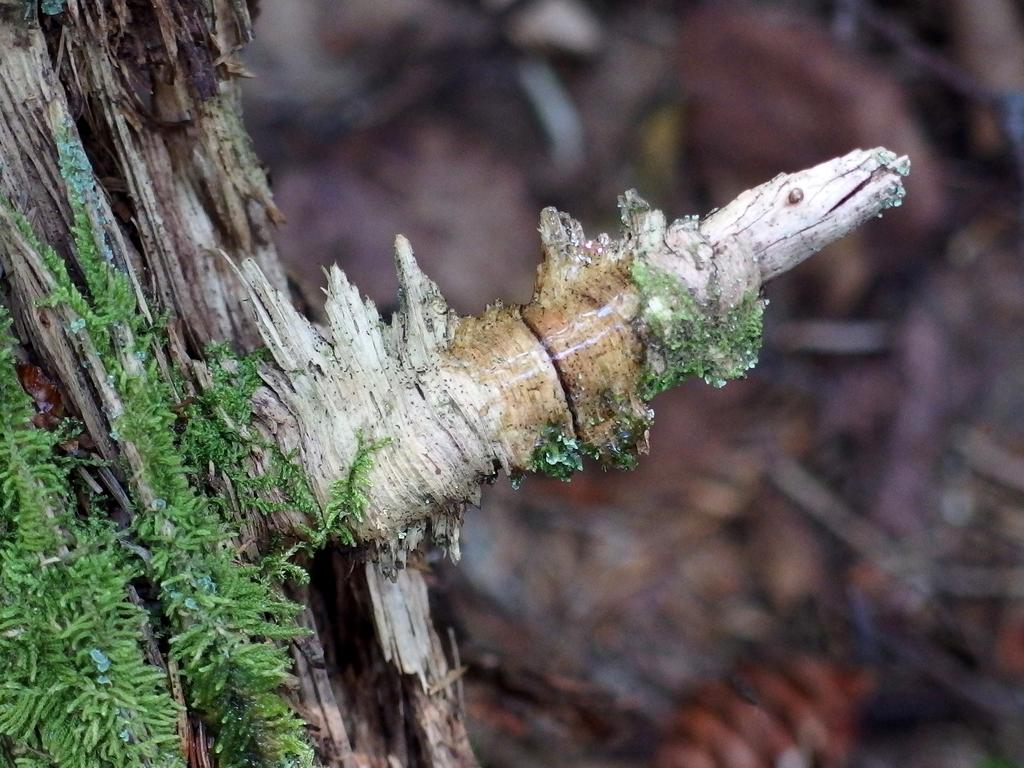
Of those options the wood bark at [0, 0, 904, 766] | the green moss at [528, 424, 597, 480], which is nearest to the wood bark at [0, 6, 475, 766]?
the wood bark at [0, 0, 904, 766]

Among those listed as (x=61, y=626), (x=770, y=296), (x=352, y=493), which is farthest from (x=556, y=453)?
(x=770, y=296)

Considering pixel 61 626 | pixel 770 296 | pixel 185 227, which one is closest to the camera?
pixel 61 626

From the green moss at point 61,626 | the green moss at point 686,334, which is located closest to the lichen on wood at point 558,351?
the green moss at point 686,334

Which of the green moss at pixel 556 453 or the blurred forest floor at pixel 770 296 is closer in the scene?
the green moss at pixel 556 453

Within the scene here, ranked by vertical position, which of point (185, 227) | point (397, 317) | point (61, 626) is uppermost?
point (185, 227)

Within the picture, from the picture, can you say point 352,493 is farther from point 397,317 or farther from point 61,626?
point 61,626

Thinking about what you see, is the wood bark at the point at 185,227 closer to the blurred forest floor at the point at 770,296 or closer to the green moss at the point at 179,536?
the green moss at the point at 179,536
